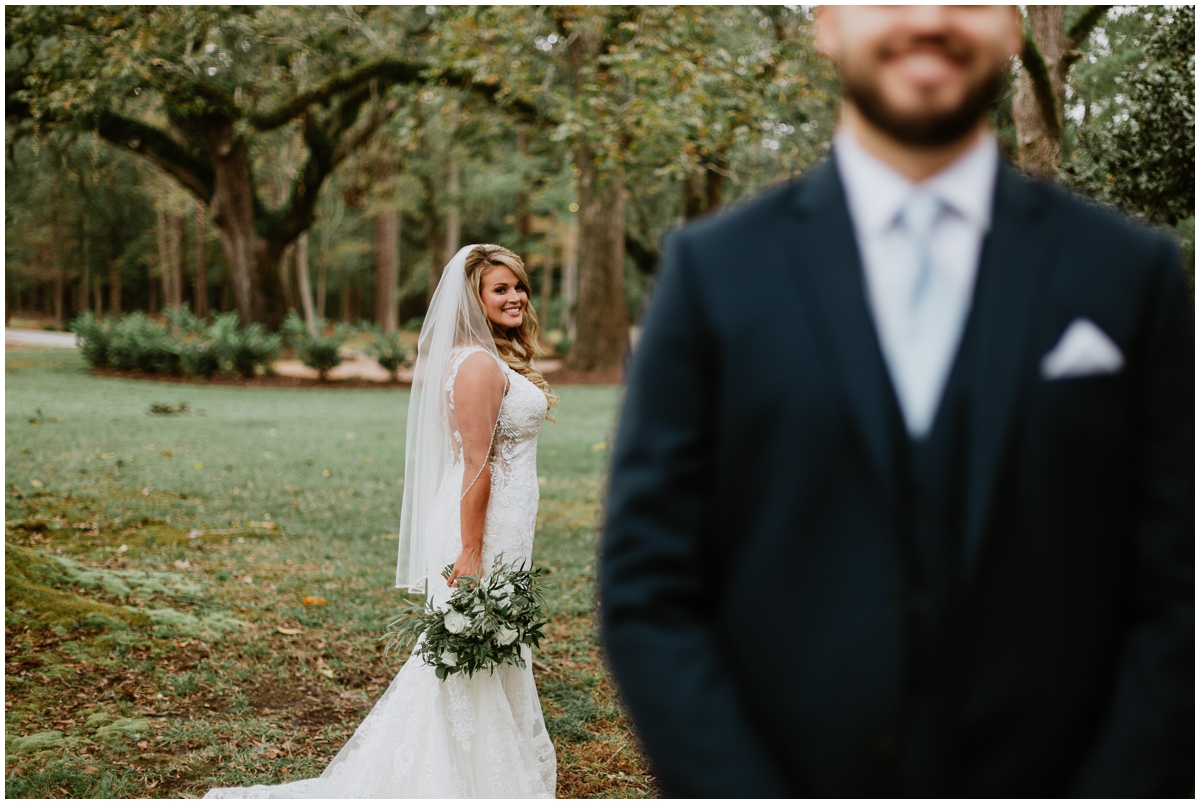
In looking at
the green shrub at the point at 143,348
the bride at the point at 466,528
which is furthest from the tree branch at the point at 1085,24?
the green shrub at the point at 143,348

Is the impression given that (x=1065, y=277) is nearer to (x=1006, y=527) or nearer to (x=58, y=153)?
(x=1006, y=527)

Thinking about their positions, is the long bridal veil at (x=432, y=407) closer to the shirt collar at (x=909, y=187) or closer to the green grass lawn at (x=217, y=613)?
the green grass lawn at (x=217, y=613)

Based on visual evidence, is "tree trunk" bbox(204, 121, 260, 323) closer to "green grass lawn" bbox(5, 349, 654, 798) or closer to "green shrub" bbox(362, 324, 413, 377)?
"green shrub" bbox(362, 324, 413, 377)

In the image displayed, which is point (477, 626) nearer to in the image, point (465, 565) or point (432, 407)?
point (465, 565)

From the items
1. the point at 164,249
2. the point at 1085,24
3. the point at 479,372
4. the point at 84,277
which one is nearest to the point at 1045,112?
the point at 1085,24

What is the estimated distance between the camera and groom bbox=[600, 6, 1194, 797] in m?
1.35

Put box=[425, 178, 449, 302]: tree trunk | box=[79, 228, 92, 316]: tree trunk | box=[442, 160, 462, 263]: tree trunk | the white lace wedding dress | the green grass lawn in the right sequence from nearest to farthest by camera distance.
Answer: the white lace wedding dress < the green grass lawn < box=[442, 160, 462, 263]: tree trunk < box=[425, 178, 449, 302]: tree trunk < box=[79, 228, 92, 316]: tree trunk

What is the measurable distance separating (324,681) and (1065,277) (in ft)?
17.5

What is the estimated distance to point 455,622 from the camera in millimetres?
4160

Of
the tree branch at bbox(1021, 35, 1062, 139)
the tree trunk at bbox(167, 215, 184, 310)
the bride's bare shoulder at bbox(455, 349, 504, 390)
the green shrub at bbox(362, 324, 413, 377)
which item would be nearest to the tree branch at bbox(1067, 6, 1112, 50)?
the tree branch at bbox(1021, 35, 1062, 139)

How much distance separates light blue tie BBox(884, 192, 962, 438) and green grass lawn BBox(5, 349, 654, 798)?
366cm

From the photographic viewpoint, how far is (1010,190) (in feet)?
4.75

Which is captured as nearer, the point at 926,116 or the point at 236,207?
the point at 926,116

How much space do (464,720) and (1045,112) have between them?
5.33 meters
